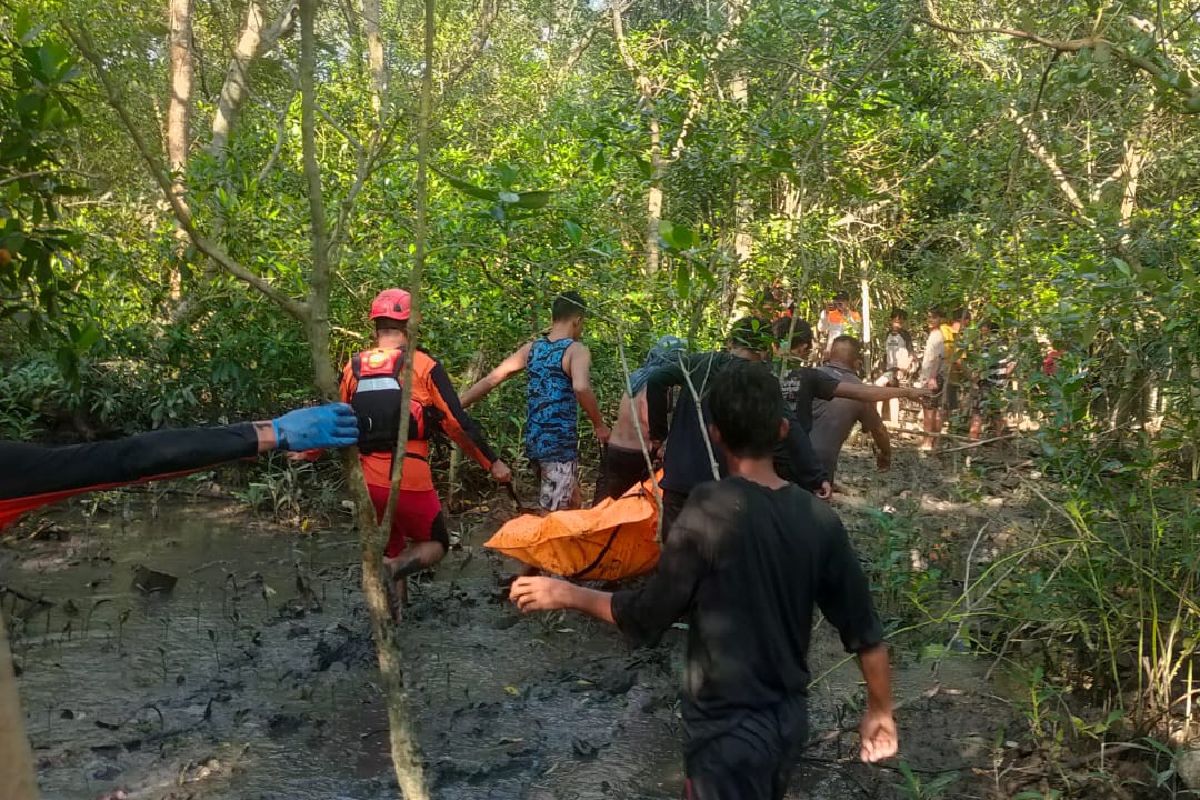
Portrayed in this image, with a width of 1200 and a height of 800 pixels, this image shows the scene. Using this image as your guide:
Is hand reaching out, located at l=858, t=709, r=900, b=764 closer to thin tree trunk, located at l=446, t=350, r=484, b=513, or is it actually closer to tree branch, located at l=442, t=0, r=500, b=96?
tree branch, located at l=442, t=0, r=500, b=96

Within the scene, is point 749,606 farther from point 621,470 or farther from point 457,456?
point 457,456

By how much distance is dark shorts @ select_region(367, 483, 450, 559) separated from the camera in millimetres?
5195

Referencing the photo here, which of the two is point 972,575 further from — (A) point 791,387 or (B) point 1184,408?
(B) point 1184,408

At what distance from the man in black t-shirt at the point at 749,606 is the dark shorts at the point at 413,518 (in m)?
2.84

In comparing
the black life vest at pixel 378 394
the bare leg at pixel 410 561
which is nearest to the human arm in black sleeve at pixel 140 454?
the black life vest at pixel 378 394

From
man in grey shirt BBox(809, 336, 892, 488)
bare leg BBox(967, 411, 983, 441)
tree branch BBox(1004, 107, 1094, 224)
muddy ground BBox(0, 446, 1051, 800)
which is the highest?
tree branch BBox(1004, 107, 1094, 224)

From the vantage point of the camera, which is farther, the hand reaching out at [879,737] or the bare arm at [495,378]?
the bare arm at [495,378]

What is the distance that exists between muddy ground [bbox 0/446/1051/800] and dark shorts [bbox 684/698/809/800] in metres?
1.54

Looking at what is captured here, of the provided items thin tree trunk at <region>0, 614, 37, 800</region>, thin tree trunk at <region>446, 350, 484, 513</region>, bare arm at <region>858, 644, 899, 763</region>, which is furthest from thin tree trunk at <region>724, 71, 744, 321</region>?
thin tree trunk at <region>0, 614, 37, 800</region>

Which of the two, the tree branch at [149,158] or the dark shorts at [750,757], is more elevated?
the tree branch at [149,158]

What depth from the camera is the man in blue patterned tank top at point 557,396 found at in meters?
5.91

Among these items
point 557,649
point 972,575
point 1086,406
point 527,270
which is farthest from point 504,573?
point 1086,406

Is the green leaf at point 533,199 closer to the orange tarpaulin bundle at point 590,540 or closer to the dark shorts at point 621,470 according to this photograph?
the orange tarpaulin bundle at point 590,540

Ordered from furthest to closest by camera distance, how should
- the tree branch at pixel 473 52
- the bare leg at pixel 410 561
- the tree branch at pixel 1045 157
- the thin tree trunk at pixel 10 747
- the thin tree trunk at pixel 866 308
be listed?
the thin tree trunk at pixel 866 308, the bare leg at pixel 410 561, the tree branch at pixel 1045 157, the tree branch at pixel 473 52, the thin tree trunk at pixel 10 747
